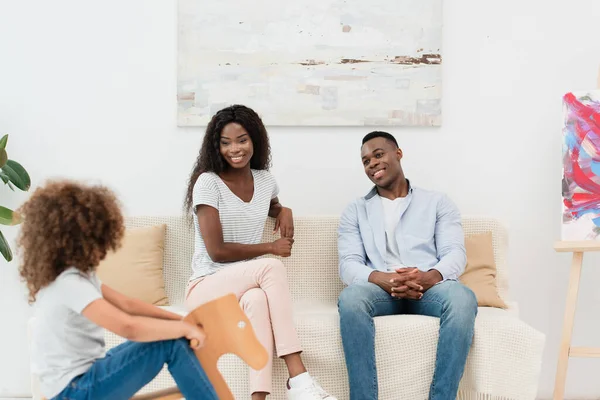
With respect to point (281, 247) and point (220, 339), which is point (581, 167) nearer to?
point (281, 247)

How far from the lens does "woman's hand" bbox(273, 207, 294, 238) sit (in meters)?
2.57

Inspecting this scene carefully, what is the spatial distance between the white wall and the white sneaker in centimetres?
106

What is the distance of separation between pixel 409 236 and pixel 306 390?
79cm

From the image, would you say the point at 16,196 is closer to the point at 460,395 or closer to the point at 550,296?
the point at 460,395

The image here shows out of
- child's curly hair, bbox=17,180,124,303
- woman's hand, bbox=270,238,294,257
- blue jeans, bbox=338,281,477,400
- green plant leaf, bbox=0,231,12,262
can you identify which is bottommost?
blue jeans, bbox=338,281,477,400

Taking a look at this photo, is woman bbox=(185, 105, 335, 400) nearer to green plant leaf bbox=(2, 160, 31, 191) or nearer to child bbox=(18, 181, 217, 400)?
child bbox=(18, 181, 217, 400)

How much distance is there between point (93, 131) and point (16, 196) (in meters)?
0.46

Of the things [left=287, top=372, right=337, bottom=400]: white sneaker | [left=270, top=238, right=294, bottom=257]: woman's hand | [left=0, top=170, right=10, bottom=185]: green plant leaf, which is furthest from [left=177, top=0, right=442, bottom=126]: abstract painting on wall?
[left=287, top=372, right=337, bottom=400]: white sneaker

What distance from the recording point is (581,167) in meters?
2.57

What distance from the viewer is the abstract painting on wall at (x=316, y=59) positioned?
297 centimetres

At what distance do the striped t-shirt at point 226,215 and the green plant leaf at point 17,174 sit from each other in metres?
0.82

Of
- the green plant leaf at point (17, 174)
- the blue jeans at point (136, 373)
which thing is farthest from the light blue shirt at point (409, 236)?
the green plant leaf at point (17, 174)

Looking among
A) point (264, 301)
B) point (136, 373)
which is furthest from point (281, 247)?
point (136, 373)

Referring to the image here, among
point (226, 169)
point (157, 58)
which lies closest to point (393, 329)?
point (226, 169)
